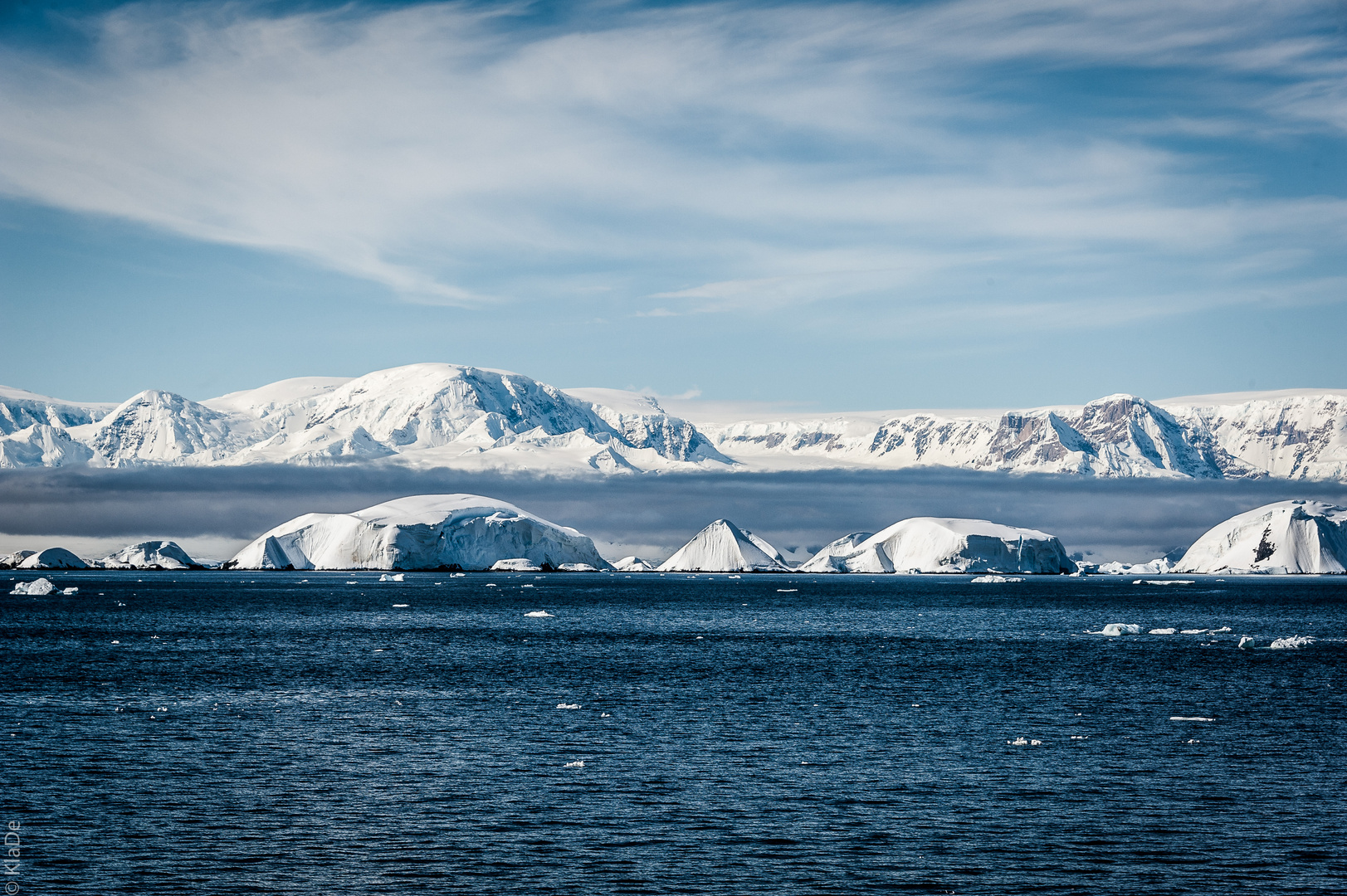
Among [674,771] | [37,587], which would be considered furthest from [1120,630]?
[37,587]

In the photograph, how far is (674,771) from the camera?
29.5 metres

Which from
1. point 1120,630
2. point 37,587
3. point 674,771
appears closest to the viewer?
point 674,771

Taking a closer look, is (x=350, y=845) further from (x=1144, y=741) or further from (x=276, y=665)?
(x=276, y=665)

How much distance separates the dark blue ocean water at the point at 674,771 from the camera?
2105 centimetres

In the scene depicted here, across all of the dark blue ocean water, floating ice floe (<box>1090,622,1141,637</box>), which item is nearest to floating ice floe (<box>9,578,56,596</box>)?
the dark blue ocean water

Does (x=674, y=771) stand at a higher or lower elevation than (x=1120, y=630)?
higher

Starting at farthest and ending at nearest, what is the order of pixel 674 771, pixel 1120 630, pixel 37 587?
pixel 37 587, pixel 1120 630, pixel 674 771

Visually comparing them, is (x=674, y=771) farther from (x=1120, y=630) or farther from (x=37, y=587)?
Answer: (x=37, y=587)

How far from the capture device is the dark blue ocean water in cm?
2105

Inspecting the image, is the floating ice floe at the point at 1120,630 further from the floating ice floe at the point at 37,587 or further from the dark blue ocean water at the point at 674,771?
the floating ice floe at the point at 37,587

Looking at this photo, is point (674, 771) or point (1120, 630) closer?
point (674, 771)

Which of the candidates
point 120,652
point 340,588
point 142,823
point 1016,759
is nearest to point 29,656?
point 120,652

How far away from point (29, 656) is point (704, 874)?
51.6 metres

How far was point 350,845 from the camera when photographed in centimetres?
2242
